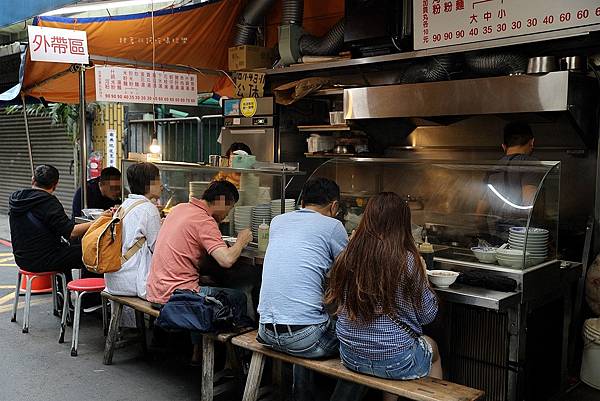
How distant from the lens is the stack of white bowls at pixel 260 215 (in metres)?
5.23

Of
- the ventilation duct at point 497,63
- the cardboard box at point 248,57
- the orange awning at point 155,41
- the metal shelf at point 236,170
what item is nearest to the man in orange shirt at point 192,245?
the metal shelf at point 236,170

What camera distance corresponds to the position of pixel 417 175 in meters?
5.53

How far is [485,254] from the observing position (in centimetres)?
415

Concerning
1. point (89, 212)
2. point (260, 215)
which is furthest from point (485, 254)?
point (89, 212)

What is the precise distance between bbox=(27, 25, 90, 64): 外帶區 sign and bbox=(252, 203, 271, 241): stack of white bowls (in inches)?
114

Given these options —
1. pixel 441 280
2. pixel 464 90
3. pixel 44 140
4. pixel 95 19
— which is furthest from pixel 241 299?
pixel 44 140

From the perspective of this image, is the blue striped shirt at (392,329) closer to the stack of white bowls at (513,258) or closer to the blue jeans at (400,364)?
the blue jeans at (400,364)

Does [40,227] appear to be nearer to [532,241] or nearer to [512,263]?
[512,263]

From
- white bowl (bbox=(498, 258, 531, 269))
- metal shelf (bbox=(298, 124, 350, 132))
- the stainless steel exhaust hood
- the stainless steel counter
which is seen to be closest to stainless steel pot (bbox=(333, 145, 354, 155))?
metal shelf (bbox=(298, 124, 350, 132))

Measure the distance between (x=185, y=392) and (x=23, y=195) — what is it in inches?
114

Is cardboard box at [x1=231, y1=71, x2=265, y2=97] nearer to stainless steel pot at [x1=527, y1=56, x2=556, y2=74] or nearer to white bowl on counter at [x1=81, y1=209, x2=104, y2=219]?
white bowl on counter at [x1=81, y1=209, x2=104, y2=219]

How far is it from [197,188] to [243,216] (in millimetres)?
774

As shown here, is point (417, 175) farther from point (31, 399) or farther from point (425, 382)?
point (31, 399)

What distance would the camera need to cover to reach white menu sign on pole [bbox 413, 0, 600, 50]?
4773mm
